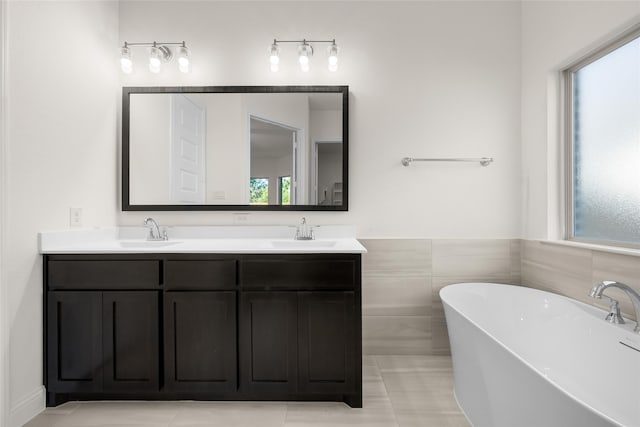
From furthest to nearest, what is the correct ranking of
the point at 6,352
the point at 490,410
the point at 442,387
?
the point at 442,387
the point at 6,352
the point at 490,410

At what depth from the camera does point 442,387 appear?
206cm

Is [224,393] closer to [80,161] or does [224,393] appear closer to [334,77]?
[80,161]

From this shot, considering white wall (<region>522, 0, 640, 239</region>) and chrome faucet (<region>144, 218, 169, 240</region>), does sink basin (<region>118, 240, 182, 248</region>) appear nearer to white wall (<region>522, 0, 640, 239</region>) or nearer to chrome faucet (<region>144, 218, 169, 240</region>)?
chrome faucet (<region>144, 218, 169, 240</region>)

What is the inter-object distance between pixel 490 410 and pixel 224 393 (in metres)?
1.32

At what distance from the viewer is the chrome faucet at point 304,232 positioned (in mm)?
2383

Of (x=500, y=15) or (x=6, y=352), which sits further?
(x=500, y=15)

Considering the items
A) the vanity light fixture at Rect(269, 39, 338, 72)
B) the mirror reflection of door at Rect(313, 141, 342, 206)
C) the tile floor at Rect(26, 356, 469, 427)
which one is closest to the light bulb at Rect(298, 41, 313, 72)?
the vanity light fixture at Rect(269, 39, 338, 72)

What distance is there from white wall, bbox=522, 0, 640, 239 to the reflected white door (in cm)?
232

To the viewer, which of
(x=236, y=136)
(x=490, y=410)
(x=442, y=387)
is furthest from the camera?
(x=236, y=136)

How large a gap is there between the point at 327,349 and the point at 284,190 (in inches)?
44.9

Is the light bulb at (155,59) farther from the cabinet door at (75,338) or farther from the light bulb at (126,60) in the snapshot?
the cabinet door at (75,338)

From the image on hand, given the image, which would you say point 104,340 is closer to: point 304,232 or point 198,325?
point 198,325

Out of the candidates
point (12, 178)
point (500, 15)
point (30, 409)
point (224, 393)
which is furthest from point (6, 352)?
point (500, 15)

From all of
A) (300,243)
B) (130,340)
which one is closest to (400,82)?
(300,243)
